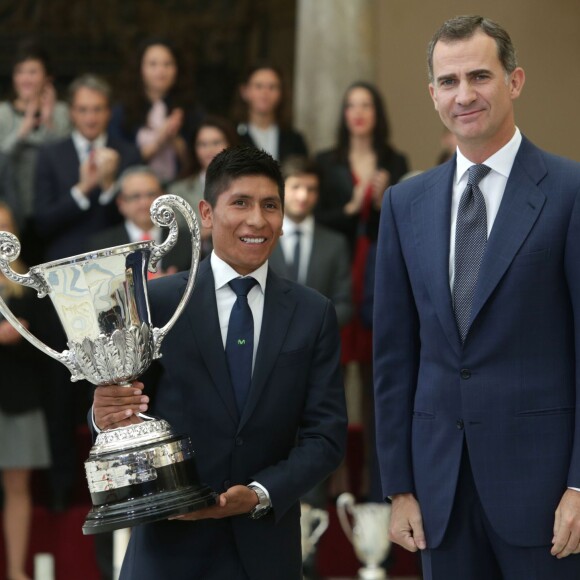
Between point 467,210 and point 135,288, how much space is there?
78 centimetres

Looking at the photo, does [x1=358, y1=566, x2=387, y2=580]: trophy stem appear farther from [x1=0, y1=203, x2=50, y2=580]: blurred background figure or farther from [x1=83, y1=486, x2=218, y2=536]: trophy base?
[x1=83, y1=486, x2=218, y2=536]: trophy base

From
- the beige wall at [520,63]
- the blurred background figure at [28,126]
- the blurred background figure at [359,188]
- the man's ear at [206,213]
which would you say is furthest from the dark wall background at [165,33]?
the man's ear at [206,213]

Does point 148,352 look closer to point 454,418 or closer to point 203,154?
point 454,418

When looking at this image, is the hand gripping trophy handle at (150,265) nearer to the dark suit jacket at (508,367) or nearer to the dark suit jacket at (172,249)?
the dark suit jacket at (508,367)

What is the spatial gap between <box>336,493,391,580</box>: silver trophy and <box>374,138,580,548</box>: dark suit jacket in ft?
8.78

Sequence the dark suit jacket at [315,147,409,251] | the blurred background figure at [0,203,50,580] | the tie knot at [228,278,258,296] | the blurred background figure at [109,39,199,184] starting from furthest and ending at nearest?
the blurred background figure at [109,39,199,184], the dark suit jacket at [315,147,409,251], the blurred background figure at [0,203,50,580], the tie knot at [228,278,258,296]

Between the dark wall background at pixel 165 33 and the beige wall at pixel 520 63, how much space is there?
1.36 metres

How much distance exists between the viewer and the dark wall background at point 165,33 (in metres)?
10.1

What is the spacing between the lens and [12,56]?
9922 millimetres

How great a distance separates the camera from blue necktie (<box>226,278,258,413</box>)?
3.39 metres

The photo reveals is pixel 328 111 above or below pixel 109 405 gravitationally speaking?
above

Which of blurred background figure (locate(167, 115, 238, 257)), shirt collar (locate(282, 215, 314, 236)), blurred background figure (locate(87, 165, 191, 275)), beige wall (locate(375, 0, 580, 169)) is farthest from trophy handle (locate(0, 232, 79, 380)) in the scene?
beige wall (locate(375, 0, 580, 169))

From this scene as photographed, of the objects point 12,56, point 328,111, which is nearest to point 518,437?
point 328,111

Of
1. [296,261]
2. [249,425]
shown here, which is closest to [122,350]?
[249,425]
